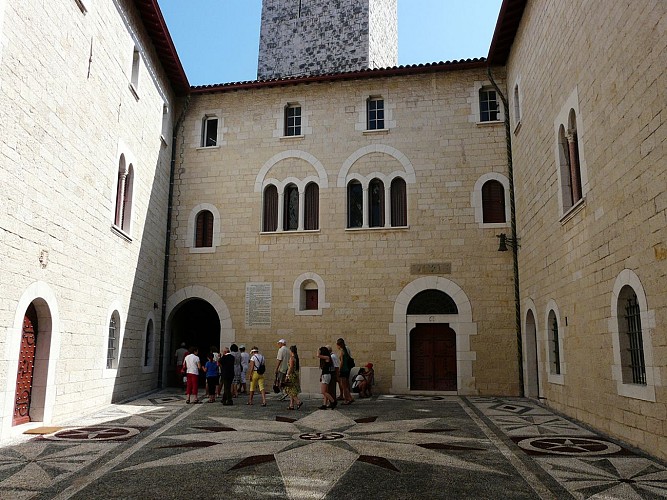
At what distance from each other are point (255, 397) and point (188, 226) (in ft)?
17.5

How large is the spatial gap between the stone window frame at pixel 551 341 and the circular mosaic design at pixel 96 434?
7589 millimetres

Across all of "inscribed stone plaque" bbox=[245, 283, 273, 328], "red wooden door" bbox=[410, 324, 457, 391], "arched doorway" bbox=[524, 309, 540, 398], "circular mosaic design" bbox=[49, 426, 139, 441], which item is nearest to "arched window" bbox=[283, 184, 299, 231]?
"inscribed stone plaque" bbox=[245, 283, 273, 328]

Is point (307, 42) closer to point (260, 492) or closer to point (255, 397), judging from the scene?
point (255, 397)

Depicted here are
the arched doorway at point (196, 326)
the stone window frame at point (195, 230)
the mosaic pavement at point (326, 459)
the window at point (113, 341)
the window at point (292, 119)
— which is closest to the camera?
the mosaic pavement at point (326, 459)

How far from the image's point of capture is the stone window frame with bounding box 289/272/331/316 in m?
15.0

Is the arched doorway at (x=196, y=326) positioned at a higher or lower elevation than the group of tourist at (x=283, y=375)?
higher

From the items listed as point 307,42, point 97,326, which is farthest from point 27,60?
point 307,42

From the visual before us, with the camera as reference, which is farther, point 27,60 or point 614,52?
point 27,60

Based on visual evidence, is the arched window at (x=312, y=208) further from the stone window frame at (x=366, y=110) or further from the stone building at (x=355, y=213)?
the stone window frame at (x=366, y=110)

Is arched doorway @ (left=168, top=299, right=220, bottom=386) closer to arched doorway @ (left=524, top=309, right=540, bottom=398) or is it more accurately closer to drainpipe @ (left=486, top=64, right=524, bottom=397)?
drainpipe @ (left=486, top=64, right=524, bottom=397)

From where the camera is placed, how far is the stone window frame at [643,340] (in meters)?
6.93

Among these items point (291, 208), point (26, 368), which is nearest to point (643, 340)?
point (26, 368)

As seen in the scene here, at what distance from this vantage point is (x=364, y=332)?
14.7 m

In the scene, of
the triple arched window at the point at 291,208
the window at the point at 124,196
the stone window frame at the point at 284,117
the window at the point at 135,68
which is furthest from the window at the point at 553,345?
the window at the point at 135,68
